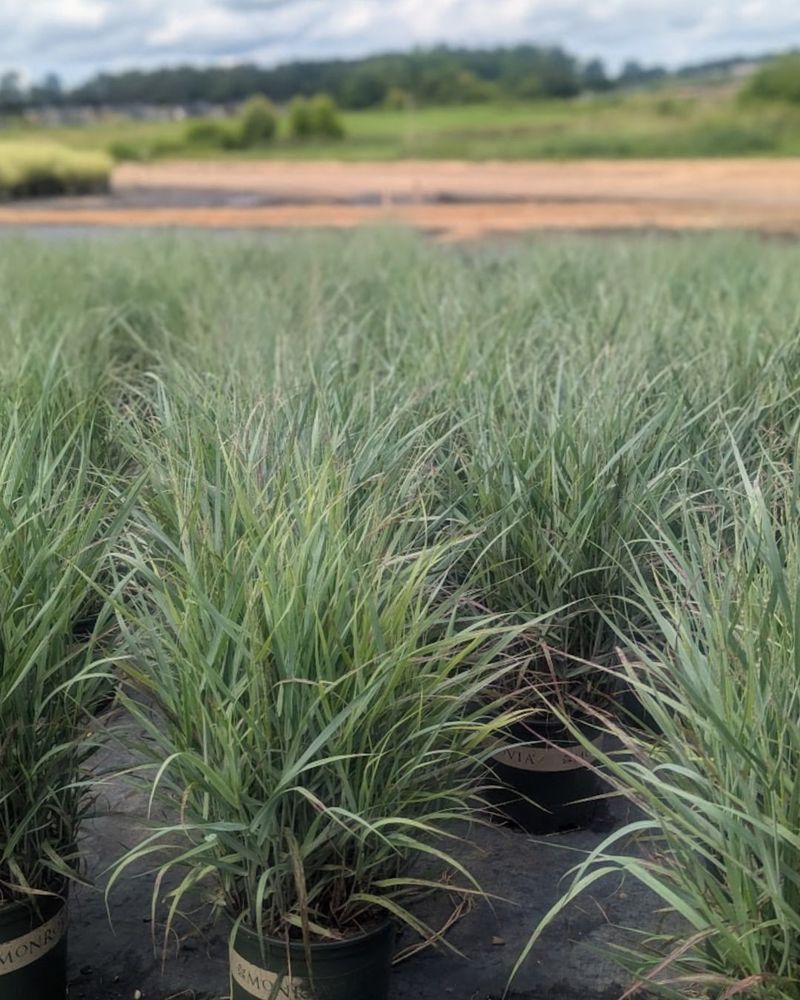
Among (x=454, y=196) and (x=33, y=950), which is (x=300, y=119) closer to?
(x=454, y=196)

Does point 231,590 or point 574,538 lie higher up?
point 231,590

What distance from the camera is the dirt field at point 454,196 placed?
11.6 m

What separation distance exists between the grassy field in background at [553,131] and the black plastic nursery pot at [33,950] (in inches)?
484

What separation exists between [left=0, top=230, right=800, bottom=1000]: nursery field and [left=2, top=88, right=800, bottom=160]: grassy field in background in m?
10.7

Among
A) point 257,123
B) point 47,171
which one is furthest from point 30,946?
point 47,171

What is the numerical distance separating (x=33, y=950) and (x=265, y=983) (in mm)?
317

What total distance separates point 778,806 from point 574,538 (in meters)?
0.79

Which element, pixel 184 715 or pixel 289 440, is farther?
pixel 289 440

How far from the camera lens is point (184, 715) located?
4.24ft

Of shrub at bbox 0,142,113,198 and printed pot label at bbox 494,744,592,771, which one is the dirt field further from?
printed pot label at bbox 494,744,592,771

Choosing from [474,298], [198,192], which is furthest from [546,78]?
[474,298]

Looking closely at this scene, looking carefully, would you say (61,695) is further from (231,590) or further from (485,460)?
(485,460)

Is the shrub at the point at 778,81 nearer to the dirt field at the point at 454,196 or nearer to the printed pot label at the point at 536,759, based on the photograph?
the dirt field at the point at 454,196

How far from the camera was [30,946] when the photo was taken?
1.33m
